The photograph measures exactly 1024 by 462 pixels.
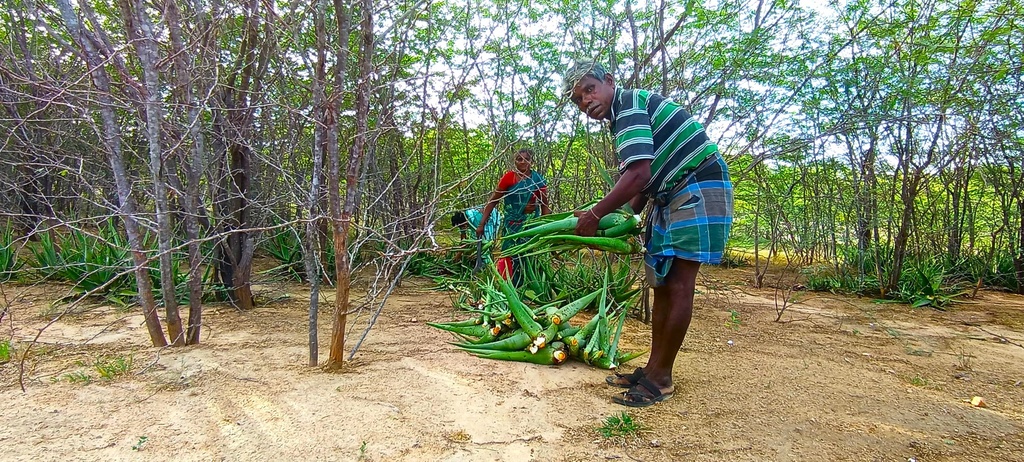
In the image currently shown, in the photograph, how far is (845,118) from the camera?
4.12 metres

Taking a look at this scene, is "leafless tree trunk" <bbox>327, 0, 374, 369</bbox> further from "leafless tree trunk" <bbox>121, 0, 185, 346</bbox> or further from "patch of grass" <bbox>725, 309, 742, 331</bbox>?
"patch of grass" <bbox>725, 309, 742, 331</bbox>

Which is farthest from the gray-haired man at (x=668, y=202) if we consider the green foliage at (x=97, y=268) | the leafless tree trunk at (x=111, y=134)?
the green foliage at (x=97, y=268)

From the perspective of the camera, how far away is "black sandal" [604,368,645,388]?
7.23ft

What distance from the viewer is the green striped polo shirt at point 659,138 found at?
2.09m

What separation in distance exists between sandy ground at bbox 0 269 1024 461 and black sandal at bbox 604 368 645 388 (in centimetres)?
5

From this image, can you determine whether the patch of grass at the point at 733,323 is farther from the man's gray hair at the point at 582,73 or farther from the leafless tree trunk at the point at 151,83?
the leafless tree trunk at the point at 151,83

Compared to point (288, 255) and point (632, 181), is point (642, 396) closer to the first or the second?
point (632, 181)

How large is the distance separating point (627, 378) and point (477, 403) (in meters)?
0.68

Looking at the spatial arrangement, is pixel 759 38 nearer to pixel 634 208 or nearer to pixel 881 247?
pixel 634 208

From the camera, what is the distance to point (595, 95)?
2.27 metres

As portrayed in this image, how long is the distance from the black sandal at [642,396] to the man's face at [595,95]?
1134mm

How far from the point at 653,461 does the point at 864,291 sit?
4609mm

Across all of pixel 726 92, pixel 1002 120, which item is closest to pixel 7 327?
pixel 726 92

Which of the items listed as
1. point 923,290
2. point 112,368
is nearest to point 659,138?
point 112,368
